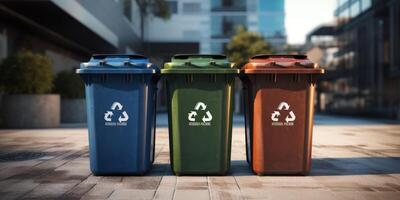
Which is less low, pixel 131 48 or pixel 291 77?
pixel 131 48

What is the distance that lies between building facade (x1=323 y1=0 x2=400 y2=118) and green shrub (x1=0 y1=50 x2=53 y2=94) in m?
19.1

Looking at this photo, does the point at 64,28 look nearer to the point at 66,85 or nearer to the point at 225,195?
the point at 66,85

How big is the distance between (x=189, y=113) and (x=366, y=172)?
2.80 metres

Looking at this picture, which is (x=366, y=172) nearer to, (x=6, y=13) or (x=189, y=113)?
(x=189, y=113)

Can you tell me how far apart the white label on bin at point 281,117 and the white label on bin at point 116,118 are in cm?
204

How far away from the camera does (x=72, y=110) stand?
19.9 metres

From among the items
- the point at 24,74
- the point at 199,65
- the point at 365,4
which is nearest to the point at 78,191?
the point at 199,65

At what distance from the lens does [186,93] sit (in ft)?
21.2

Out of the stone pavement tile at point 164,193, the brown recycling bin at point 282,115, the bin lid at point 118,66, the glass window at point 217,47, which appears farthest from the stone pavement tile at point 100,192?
the glass window at point 217,47

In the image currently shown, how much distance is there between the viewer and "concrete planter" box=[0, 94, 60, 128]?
16.0m

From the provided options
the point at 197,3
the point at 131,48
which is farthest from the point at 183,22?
the point at 131,48

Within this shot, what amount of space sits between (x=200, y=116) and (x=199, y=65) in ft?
2.31

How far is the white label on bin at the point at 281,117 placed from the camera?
21.2ft

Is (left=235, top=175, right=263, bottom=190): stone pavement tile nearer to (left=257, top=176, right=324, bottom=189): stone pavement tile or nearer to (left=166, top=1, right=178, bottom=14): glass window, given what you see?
(left=257, top=176, right=324, bottom=189): stone pavement tile
